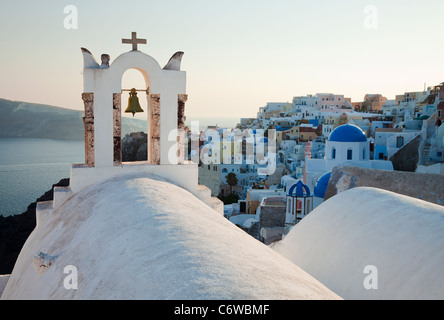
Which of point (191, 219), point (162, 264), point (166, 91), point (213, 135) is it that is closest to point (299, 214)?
point (166, 91)

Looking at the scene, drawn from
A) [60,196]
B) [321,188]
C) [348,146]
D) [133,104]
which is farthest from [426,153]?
[60,196]

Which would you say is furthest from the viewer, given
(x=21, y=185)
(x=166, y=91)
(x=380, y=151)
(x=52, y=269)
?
(x=21, y=185)

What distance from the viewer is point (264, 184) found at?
124 feet

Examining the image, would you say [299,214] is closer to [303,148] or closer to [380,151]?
[380,151]

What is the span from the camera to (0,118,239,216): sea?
1241 inches

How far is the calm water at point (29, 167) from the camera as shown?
1246 inches

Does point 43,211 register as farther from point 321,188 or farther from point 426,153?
point 426,153

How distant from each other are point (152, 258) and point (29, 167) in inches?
1868

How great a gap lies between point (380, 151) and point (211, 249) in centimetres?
2730

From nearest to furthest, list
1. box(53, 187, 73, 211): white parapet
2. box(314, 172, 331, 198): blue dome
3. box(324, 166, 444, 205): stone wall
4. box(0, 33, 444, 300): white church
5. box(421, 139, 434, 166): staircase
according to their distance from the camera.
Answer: box(0, 33, 444, 300): white church
box(53, 187, 73, 211): white parapet
box(324, 166, 444, 205): stone wall
box(314, 172, 331, 198): blue dome
box(421, 139, 434, 166): staircase

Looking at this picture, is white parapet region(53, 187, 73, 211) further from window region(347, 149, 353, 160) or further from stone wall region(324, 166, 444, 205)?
window region(347, 149, 353, 160)

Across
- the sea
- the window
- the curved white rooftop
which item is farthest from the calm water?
the curved white rooftop

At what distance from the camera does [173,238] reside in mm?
2705

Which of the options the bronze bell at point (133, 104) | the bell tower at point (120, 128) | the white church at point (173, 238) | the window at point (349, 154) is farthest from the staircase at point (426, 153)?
the bronze bell at point (133, 104)
